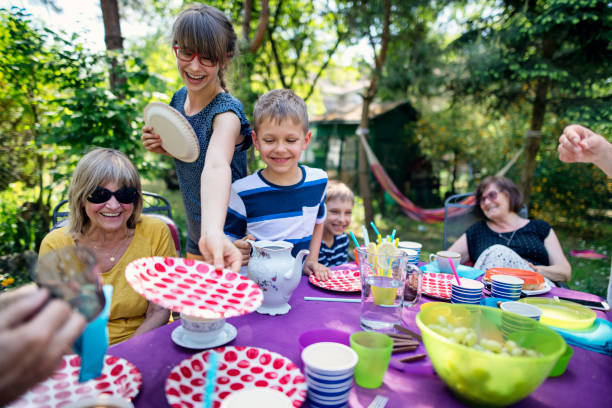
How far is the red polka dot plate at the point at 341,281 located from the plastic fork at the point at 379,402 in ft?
2.43

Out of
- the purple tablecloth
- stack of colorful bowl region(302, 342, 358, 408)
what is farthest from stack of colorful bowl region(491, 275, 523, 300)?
stack of colorful bowl region(302, 342, 358, 408)

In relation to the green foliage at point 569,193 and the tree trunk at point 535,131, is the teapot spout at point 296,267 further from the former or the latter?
the green foliage at point 569,193

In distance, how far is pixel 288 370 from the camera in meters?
0.98

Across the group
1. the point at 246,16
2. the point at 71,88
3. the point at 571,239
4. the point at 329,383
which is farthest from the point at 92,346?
the point at 571,239

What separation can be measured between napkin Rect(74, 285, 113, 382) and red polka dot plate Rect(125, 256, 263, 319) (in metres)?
0.10

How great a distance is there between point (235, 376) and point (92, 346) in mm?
387

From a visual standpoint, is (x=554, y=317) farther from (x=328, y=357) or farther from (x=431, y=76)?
(x=431, y=76)

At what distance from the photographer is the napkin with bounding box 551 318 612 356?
119 cm

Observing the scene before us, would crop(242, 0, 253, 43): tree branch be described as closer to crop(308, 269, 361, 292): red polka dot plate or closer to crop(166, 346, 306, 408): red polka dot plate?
crop(308, 269, 361, 292): red polka dot plate

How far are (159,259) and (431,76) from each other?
839 cm

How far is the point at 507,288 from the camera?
1550mm

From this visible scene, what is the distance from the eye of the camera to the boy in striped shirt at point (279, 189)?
5.91ft

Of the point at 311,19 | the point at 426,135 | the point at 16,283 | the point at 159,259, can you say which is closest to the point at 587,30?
the point at 426,135

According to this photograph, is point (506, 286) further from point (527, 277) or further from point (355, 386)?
point (355, 386)
